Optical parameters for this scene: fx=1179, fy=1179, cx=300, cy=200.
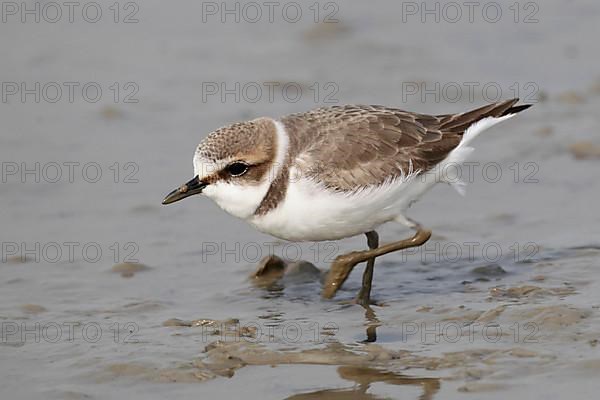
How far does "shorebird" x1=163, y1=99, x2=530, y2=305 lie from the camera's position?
27.2 ft

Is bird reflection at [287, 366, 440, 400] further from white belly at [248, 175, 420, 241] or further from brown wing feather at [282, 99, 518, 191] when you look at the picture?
brown wing feather at [282, 99, 518, 191]

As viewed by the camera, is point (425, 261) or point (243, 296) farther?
point (425, 261)

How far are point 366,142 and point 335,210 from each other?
2.15 feet

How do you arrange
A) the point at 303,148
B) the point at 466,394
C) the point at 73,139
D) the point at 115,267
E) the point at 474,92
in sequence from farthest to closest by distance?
the point at 474,92 < the point at 73,139 < the point at 115,267 < the point at 303,148 < the point at 466,394

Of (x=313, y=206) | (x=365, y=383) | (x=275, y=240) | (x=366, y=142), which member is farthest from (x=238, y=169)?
(x=275, y=240)

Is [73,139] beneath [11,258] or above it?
above

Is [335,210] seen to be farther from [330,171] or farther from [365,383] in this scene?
[365,383]

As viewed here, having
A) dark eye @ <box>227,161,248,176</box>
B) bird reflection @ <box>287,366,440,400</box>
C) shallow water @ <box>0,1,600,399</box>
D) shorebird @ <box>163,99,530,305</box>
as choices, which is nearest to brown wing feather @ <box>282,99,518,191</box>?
shorebird @ <box>163,99,530,305</box>

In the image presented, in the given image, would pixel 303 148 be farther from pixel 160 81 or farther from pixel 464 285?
pixel 160 81

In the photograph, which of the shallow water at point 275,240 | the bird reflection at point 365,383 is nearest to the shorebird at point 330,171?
the shallow water at point 275,240

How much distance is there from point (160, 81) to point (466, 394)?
22.9 ft

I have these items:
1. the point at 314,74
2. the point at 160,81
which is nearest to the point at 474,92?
the point at 314,74

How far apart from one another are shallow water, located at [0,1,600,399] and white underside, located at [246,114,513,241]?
0.64 metres

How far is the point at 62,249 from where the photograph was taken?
10.1m
